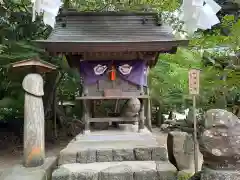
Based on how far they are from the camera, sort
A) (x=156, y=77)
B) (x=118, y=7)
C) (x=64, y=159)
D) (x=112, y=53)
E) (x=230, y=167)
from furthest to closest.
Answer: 1. (x=156, y=77)
2. (x=118, y=7)
3. (x=112, y=53)
4. (x=64, y=159)
5. (x=230, y=167)

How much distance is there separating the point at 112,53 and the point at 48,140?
5881mm

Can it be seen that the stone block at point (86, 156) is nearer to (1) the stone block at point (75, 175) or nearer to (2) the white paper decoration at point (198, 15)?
(1) the stone block at point (75, 175)

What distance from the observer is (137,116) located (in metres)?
7.67

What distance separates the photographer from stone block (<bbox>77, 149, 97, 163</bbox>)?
20.0ft

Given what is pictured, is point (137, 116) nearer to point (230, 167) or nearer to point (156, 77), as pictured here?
point (230, 167)

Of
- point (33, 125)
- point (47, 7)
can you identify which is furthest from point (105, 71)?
point (47, 7)

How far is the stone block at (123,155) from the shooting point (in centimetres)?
614

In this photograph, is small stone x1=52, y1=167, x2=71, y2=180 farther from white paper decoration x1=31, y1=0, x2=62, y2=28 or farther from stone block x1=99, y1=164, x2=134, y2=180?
white paper decoration x1=31, y1=0, x2=62, y2=28

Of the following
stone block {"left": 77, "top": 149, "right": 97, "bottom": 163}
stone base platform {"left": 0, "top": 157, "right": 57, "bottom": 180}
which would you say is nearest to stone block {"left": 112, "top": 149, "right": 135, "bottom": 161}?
stone block {"left": 77, "top": 149, "right": 97, "bottom": 163}

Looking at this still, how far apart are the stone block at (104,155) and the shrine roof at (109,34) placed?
2.23 meters

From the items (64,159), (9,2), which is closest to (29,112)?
(64,159)

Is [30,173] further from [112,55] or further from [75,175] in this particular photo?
[112,55]

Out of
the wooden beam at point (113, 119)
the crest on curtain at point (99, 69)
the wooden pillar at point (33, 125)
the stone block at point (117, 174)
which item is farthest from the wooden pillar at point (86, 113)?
the stone block at point (117, 174)

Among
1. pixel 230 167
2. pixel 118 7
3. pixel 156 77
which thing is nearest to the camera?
pixel 230 167
